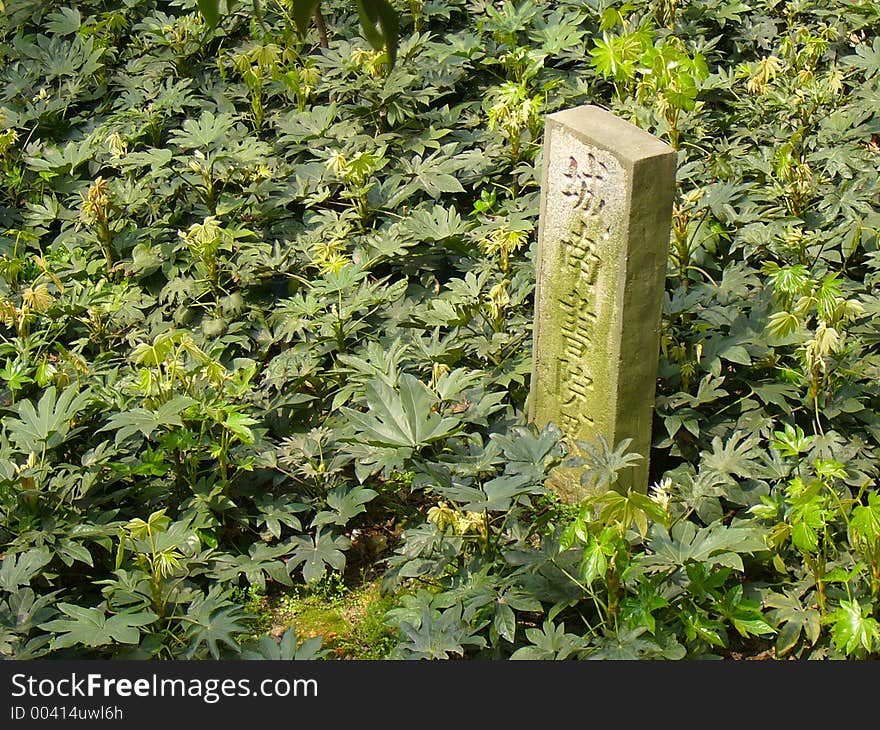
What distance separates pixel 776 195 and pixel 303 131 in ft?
7.85

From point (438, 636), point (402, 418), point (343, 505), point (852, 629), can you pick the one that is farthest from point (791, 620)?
point (343, 505)

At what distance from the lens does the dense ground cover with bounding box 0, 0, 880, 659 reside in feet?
11.8

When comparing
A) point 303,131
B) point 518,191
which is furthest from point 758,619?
point 303,131

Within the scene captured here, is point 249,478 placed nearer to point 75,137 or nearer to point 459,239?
point 459,239

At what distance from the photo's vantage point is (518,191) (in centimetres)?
551

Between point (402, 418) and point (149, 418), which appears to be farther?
point (149, 418)

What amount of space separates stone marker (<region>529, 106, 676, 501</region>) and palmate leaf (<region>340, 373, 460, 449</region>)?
18.2 inches

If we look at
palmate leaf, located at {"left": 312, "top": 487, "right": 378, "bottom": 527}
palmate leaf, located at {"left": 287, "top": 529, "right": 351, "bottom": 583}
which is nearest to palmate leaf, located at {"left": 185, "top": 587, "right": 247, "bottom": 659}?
palmate leaf, located at {"left": 287, "top": 529, "right": 351, "bottom": 583}

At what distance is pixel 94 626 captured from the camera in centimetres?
347

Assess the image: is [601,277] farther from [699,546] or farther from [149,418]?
[149,418]

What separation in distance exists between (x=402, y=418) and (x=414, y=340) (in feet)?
2.33

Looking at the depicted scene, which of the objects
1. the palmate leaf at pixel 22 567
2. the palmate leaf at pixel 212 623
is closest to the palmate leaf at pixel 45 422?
the palmate leaf at pixel 22 567

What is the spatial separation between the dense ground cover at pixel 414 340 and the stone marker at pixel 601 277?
0.89 ft

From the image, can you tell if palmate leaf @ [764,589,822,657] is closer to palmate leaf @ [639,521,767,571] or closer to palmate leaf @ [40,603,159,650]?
palmate leaf @ [639,521,767,571]
